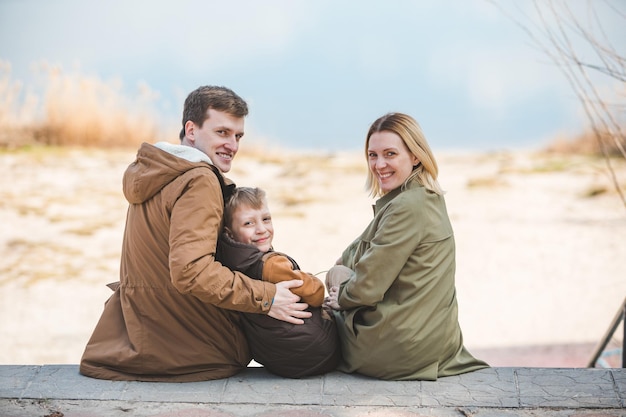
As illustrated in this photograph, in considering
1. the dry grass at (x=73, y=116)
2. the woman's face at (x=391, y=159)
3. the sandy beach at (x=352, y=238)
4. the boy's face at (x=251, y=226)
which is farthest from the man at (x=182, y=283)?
the dry grass at (x=73, y=116)

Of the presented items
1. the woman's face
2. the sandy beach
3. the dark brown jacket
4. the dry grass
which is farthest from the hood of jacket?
the dry grass

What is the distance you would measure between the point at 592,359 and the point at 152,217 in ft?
9.64

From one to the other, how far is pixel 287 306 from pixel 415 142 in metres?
0.81

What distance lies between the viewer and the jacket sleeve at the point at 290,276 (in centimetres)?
310

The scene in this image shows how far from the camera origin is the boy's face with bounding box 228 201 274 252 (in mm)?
3111

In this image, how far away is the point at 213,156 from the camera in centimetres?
321

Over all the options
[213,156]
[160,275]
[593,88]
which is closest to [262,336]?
[160,275]

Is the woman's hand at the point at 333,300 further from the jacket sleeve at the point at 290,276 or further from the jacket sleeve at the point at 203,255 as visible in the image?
the jacket sleeve at the point at 203,255

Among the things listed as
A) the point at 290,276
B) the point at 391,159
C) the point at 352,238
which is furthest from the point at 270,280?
the point at 352,238

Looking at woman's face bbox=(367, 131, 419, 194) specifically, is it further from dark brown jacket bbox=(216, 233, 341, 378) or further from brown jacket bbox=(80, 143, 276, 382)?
brown jacket bbox=(80, 143, 276, 382)

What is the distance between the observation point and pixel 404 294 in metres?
3.15

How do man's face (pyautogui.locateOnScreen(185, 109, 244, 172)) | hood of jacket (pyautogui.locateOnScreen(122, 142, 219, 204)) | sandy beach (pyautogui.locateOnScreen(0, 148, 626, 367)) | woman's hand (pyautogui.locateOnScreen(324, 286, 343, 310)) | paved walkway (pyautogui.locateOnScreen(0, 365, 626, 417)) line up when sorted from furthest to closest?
sandy beach (pyautogui.locateOnScreen(0, 148, 626, 367)) → woman's hand (pyautogui.locateOnScreen(324, 286, 343, 310)) → man's face (pyautogui.locateOnScreen(185, 109, 244, 172)) → hood of jacket (pyautogui.locateOnScreen(122, 142, 219, 204)) → paved walkway (pyautogui.locateOnScreen(0, 365, 626, 417))

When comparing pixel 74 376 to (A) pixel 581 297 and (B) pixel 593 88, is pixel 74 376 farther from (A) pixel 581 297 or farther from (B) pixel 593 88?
(A) pixel 581 297

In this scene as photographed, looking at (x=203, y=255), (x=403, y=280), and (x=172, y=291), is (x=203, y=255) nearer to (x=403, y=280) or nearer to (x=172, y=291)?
(x=172, y=291)
